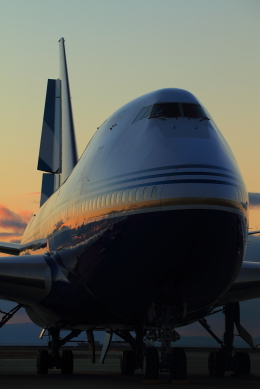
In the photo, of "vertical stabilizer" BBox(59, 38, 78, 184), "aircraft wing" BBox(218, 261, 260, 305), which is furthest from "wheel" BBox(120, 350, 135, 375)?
"vertical stabilizer" BBox(59, 38, 78, 184)

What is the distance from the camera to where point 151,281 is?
1372 cm

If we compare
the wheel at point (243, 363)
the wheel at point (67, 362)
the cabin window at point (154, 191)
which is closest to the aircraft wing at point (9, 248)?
the wheel at point (67, 362)

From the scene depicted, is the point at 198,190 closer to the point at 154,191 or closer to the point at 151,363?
the point at 154,191

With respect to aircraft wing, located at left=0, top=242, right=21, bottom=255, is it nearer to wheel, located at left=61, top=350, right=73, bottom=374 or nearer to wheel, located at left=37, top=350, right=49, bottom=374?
wheel, located at left=37, top=350, right=49, bottom=374

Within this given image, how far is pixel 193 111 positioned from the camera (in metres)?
15.2

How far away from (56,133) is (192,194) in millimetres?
22057

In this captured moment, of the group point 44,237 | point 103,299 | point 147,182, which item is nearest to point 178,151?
point 147,182

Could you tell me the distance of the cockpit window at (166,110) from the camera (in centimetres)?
1496

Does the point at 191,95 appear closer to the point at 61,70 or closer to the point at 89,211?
the point at 89,211

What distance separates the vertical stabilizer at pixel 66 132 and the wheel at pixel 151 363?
16248mm

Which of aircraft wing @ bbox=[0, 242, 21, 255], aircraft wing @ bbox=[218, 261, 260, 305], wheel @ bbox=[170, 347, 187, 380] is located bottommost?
wheel @ bbox=[170, 347, 187, 380]

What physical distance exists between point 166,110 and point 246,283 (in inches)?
234

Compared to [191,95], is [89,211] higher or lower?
lower

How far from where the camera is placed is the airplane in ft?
42.8
